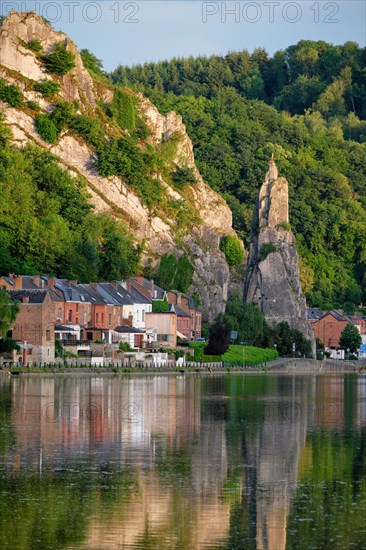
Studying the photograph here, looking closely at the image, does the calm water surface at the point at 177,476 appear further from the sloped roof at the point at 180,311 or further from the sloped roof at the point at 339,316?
the sloped roof at the point at 339,316

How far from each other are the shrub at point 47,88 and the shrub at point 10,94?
142 inches

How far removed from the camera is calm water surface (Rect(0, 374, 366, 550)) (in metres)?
26.1

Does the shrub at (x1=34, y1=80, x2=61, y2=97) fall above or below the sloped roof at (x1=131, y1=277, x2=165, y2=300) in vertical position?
above

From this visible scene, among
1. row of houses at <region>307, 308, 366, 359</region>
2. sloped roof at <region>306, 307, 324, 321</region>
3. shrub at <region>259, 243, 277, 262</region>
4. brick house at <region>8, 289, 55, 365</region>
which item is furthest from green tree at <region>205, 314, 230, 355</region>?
row of houses at <region>307, 308, 366, 359</region>

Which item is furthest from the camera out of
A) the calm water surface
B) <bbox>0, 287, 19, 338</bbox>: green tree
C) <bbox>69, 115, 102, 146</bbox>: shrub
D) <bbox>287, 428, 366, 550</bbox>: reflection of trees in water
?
<bbox>69, 115, 102, 146</bbox>: shrub

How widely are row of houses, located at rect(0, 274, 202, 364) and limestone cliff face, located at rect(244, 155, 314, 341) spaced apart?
1974 cm

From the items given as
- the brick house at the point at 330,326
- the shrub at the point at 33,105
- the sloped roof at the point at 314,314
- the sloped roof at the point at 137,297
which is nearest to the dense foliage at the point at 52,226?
the sloped roof at the point at 137,297

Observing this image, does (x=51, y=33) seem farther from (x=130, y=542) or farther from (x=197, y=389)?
(x=130, y=542)

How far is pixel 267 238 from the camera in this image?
6043 inches

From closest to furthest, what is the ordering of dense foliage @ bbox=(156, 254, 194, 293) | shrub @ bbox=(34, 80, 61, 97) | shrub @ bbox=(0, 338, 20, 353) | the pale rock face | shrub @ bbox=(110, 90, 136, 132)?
shrub @ bbox=(0, 338, 20, 353), dense foliage @ bbox=(156, 254, 194, 293), shrub @ bbox=(34, 80, 61, 97), the pale rock face, shrub @ bbox=(110, 90, 136, 132)

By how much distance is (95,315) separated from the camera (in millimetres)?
108500

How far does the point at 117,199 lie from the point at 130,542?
11213 centimetres

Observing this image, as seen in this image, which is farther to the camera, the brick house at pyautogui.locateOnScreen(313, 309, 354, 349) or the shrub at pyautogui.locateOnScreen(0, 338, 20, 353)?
the brick house at pyautogui.locateOnScreen(313, 309, 354, 349)

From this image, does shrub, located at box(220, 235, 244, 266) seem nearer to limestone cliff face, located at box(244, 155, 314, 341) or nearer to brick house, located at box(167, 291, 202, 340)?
limestone cliff face, located at box(244, 155, 314, 341)
